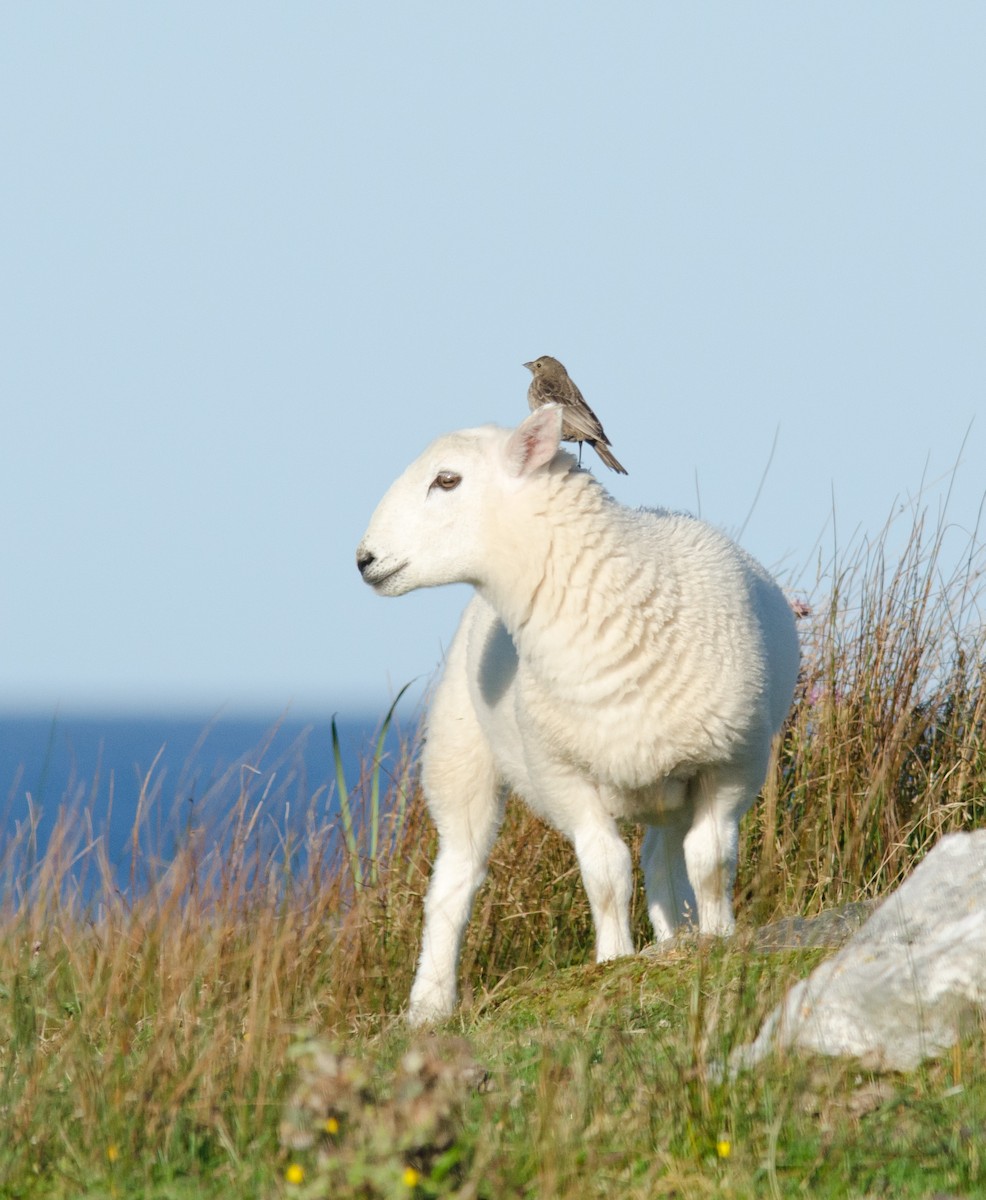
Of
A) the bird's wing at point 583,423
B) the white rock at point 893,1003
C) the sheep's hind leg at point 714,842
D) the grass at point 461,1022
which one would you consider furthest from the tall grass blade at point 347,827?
the white rock at point 893,1003

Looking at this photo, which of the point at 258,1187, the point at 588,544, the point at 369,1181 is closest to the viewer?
the point at 369,1181

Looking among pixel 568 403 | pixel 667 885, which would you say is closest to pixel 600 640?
pixel 667 885

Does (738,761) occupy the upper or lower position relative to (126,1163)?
upper

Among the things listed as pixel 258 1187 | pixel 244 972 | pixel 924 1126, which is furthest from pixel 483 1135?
pixel 244 972

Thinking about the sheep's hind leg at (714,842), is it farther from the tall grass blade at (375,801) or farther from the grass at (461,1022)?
the tall grass blade at (375,801)

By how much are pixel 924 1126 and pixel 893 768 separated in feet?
14.0

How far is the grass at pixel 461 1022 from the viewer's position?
2.89 m

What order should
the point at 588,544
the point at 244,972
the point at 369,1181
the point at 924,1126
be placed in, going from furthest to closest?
the point at 588,544, the point at 244,972, the point at 924,1126, the point at 369,1181

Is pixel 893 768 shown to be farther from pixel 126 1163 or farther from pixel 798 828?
pixel 126 1163

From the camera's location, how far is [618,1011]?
438 cm

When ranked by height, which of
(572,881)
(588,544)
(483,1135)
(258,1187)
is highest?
(588,544)

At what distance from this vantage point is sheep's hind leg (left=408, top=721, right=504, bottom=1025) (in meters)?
6.09

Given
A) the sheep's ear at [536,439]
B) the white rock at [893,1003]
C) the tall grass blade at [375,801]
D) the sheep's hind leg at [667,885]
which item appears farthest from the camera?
the tall grass blade at [375,801]

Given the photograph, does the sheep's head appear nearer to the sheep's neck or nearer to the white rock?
the sheep's neck
